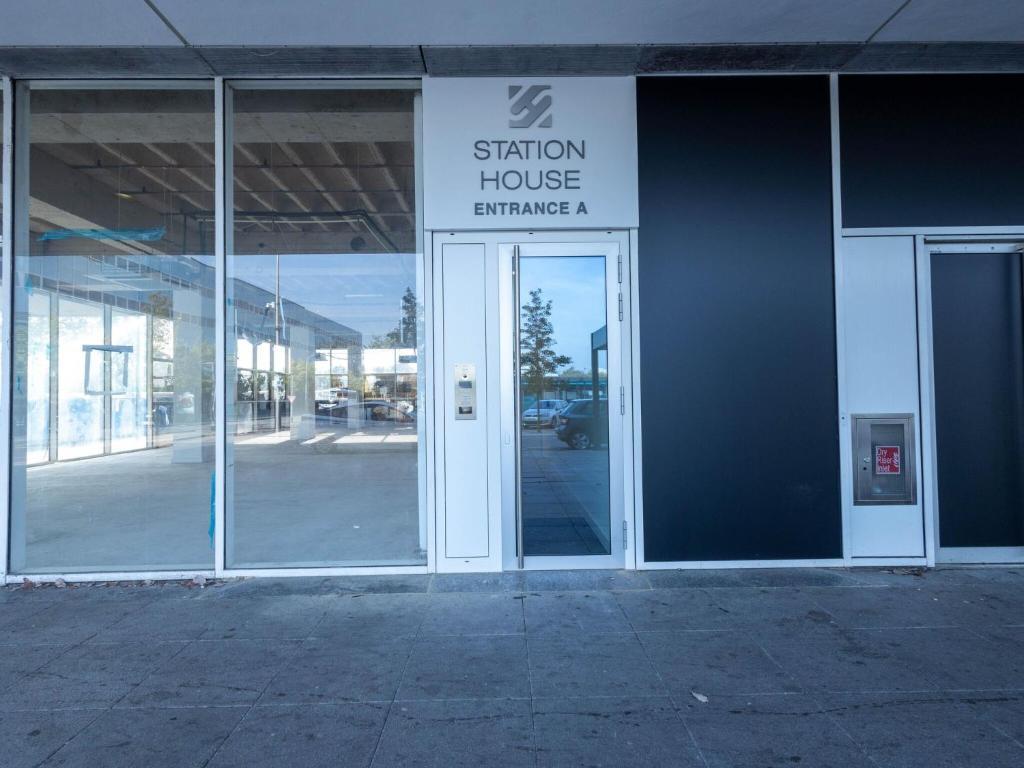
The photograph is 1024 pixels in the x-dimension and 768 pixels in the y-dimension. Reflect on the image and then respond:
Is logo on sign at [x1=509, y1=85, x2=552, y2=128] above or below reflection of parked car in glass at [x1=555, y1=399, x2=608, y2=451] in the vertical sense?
above

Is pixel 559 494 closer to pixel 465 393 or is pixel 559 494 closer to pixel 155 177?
pixel 465 393

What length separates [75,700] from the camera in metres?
3.47

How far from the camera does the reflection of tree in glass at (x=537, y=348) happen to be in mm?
5602

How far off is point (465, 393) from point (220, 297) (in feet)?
7.70

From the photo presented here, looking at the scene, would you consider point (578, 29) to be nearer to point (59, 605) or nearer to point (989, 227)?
point (989, 227)

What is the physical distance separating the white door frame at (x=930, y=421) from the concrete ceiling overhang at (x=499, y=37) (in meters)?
1.47

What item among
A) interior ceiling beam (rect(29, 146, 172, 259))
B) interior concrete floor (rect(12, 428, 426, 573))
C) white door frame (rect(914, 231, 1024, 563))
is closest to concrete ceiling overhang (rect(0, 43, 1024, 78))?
interior ceiling beam (rect(29, 146, 172, 259))

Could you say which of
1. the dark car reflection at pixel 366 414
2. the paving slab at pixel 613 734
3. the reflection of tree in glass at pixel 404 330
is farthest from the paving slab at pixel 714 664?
the reflection of tree in glass at pixel 404 330

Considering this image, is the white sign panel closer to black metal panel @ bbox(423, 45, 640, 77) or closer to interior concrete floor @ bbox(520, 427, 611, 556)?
black metal panel @ bbox(423, 45, 640, 77)

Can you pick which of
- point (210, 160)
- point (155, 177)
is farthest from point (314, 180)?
point (155, 177)

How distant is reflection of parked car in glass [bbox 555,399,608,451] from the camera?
5.60 meters

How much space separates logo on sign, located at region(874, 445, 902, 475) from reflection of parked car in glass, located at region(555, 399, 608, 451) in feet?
7.76

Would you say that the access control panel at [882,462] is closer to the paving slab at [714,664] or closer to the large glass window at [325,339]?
the paving slab at [714,664]

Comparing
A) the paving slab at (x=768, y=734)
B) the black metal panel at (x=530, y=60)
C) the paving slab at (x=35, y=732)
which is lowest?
the paving slab at (x=35, y=732)
